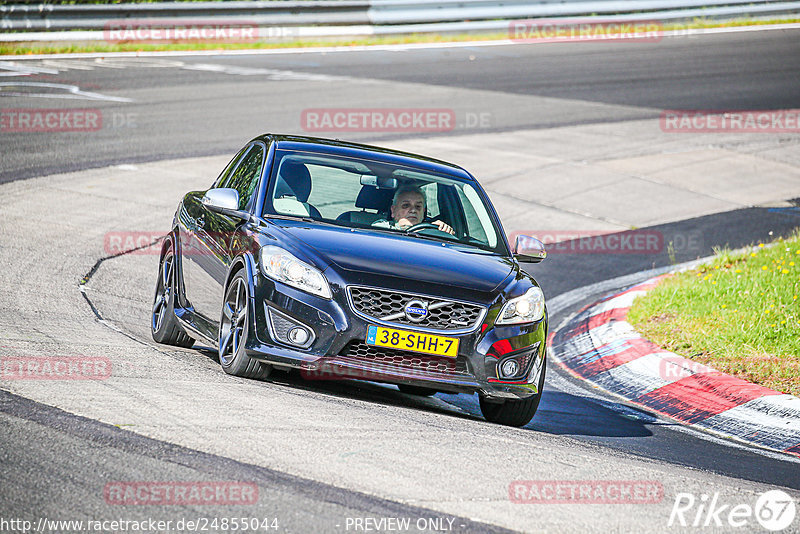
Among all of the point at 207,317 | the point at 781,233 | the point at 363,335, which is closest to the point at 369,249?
the point at 363,335

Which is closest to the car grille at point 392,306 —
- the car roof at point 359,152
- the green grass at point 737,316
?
the car roof at point 359,152

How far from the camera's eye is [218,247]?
731 centimetres

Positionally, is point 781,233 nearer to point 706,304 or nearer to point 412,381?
point 706,304

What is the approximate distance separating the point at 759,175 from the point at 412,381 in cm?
1191

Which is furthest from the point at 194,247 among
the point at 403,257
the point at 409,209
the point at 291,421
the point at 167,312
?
the point at 291,421

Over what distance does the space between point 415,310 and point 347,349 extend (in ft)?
1.46

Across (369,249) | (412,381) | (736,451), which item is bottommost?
(736,451)

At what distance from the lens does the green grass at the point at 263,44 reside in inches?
935

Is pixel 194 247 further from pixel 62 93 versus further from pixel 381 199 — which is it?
pixel 62 93

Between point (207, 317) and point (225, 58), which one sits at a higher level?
point (225, 58)

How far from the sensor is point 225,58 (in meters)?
25.0

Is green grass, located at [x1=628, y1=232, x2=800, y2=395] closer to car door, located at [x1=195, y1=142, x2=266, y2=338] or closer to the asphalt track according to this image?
the asphalt track

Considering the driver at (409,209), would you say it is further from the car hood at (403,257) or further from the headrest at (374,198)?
the car hood at (403,257)

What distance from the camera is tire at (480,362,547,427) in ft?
22.4
